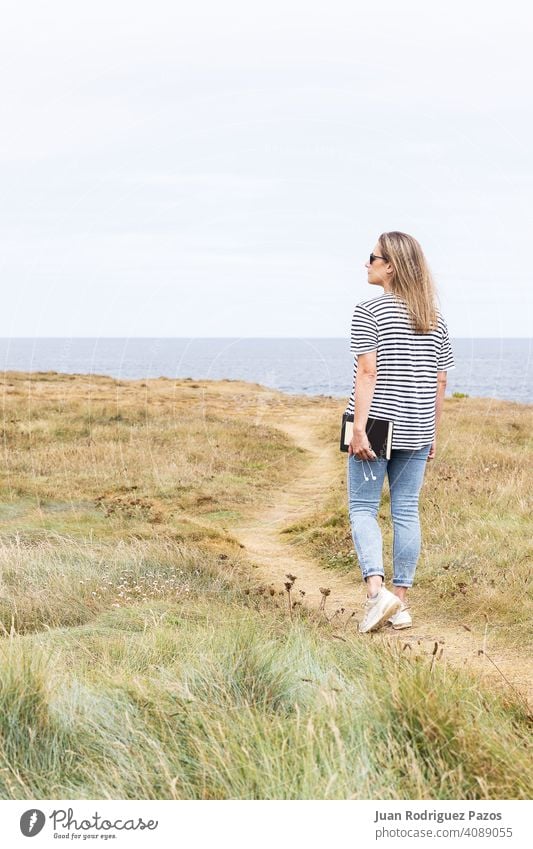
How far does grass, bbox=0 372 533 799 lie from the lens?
142 inches

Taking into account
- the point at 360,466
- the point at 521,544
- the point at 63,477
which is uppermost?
the point at 360,466

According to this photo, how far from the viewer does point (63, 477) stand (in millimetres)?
14070

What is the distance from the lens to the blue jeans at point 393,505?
20.8ft

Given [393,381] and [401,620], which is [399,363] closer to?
[393,381]

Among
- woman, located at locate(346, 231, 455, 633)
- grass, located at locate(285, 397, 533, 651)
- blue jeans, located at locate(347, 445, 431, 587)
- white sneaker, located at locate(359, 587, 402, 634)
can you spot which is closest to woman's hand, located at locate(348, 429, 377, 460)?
woman, located at locate(346, 231, 455, 633)

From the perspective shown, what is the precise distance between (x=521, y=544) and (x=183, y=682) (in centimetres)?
466

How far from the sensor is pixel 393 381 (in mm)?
6164

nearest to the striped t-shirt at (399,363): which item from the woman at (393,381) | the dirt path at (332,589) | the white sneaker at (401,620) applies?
the woman at (393,381)

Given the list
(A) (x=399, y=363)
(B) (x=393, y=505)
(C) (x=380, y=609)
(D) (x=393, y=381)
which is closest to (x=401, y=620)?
(C) (x=380, y=609)
